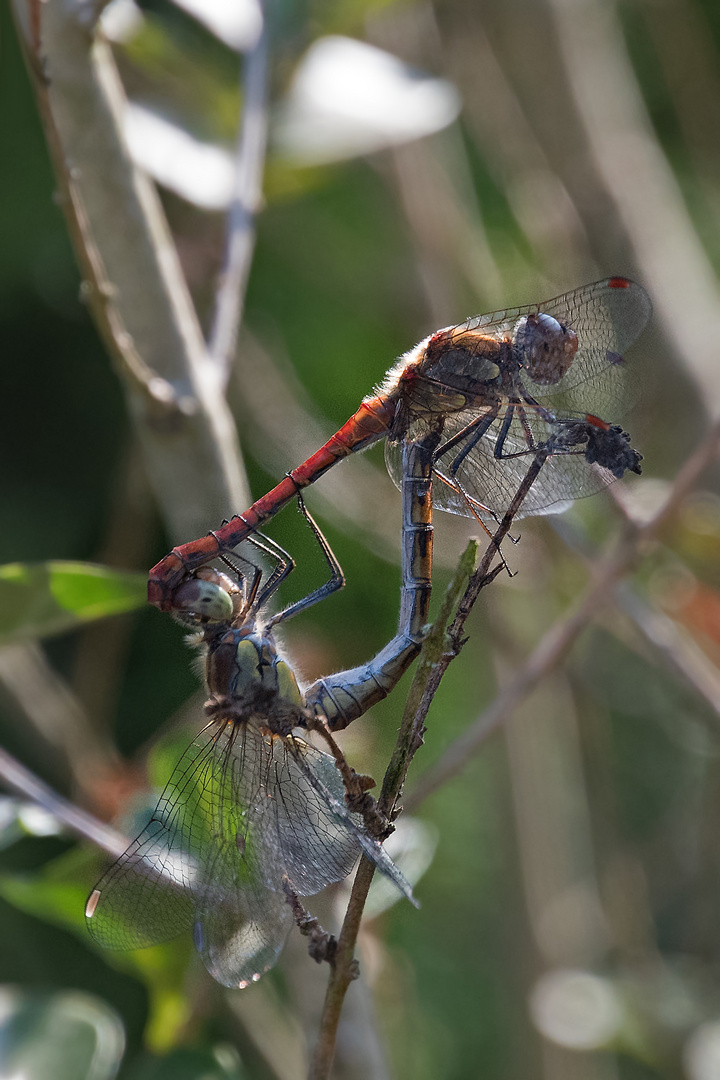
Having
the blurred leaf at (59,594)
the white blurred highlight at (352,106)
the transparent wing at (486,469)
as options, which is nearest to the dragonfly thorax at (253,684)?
the blurred leaf at (59,594)

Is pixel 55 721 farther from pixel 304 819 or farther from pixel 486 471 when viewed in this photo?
pixel 486 471

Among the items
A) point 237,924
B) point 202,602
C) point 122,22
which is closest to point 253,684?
point 202,602

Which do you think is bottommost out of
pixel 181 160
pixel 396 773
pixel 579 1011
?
pixel 579 1011

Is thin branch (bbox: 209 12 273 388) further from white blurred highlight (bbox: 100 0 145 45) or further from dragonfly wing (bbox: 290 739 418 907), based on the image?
dragonfly wing (bbox: 290 739 418 907)

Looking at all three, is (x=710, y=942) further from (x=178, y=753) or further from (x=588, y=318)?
(x=588, y=318)

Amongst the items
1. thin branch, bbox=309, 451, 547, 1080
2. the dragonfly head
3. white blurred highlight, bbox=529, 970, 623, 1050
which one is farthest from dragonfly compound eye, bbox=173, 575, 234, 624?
white blurred highlight, bbox=529, 970, 623, 1050

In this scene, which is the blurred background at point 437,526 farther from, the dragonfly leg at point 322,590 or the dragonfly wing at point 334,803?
the dragonfly wing at point 334,803

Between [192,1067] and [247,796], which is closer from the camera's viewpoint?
[247,796]
